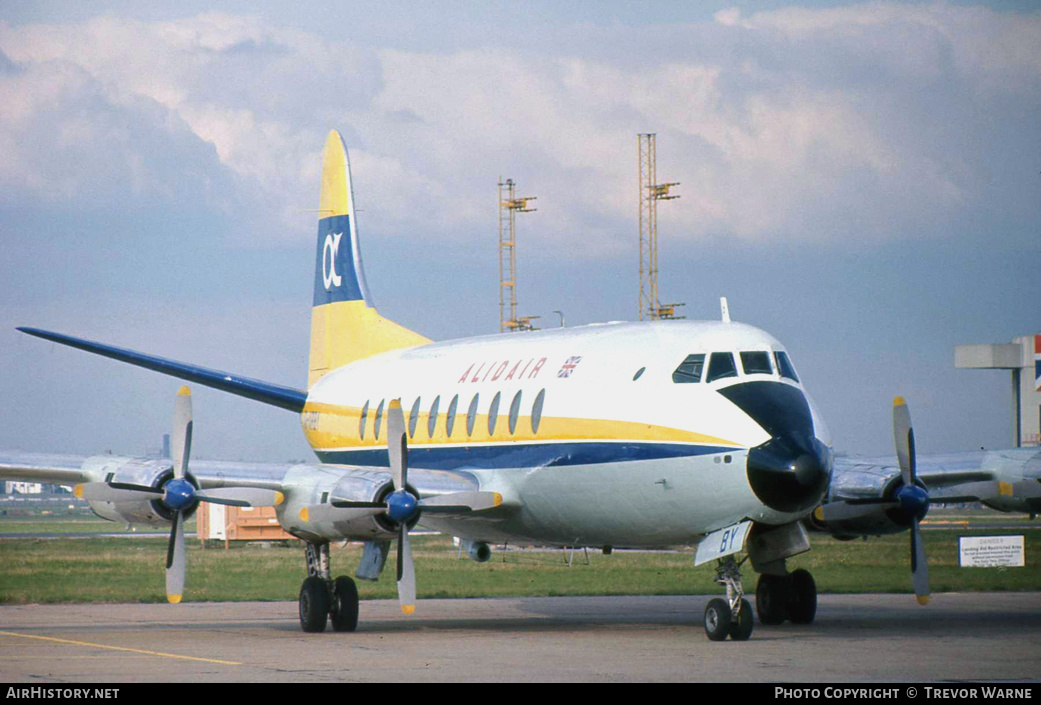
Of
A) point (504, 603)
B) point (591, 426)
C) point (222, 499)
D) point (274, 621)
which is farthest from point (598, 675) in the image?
point (504, 603)

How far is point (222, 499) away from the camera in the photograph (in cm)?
2031

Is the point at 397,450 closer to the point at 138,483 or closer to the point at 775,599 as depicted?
the point at 138,483

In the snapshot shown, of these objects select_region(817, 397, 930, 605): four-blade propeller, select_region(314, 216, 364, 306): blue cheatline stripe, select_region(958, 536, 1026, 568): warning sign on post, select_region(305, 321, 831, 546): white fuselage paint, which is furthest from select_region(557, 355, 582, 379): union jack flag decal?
select_region(958, 536, 1026, 568): warning sign on post

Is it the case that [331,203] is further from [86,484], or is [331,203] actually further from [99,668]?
[99,668]

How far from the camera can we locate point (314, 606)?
69.1 feet

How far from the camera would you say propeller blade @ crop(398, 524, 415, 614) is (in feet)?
63.0

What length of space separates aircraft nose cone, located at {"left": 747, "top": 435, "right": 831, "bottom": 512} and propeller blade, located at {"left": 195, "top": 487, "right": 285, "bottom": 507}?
7174 mm

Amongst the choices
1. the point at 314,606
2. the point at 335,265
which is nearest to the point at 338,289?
the point at 335,265

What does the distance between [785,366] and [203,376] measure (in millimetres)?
11590

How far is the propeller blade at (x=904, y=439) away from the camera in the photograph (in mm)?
20297

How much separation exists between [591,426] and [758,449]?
281 centimetres

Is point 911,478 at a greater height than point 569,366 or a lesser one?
lesser

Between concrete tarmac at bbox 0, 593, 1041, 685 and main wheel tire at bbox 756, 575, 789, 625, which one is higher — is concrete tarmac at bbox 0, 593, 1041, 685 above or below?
below

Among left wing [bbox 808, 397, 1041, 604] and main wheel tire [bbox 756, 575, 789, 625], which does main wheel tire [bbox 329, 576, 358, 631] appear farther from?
left wing [bbox 808, 397, 1041, 604]
